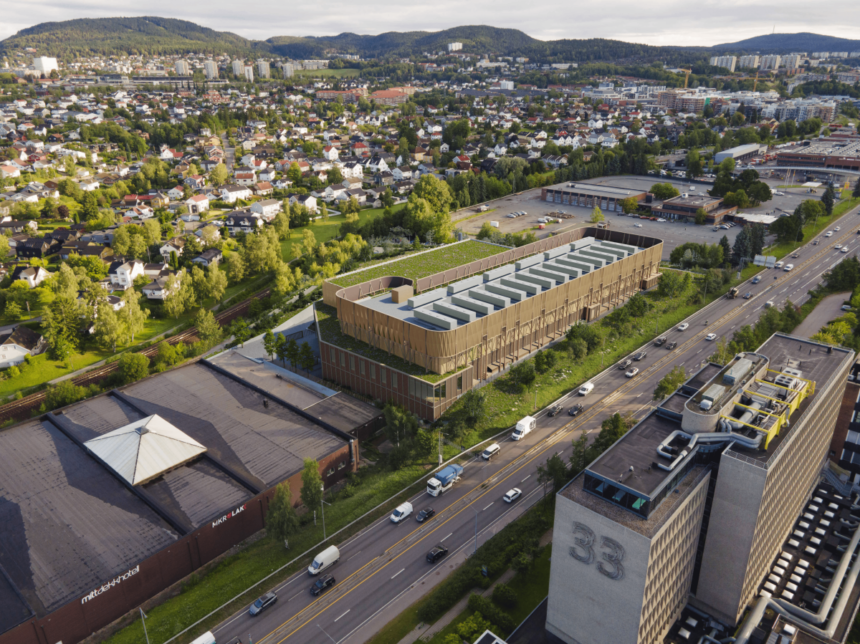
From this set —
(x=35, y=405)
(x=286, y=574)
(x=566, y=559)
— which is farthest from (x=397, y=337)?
(x=35, y=405)

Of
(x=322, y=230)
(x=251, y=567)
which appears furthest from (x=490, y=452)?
(x=322, y=230)

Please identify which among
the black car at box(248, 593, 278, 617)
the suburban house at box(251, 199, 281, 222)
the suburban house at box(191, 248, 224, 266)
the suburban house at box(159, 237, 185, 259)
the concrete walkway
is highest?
the suburban house at box(251, 199, 281, 222)

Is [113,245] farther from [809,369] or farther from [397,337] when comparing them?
[809,369]

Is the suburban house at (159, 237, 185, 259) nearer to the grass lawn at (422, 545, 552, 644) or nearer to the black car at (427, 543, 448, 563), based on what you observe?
the black car at (427, 543, 448, 563)

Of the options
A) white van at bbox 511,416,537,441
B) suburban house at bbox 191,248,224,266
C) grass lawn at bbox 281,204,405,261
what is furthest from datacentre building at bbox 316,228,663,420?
grass lawn at bbox 281,204,405,261

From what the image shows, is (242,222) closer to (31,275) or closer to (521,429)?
(31,275)

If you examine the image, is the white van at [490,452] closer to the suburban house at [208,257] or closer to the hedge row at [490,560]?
the hedge row at [490,560]

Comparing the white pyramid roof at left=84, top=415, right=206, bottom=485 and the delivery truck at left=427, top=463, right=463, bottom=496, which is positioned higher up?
the white pyramid roof at left=84, top=415, right=206, bottom=485
